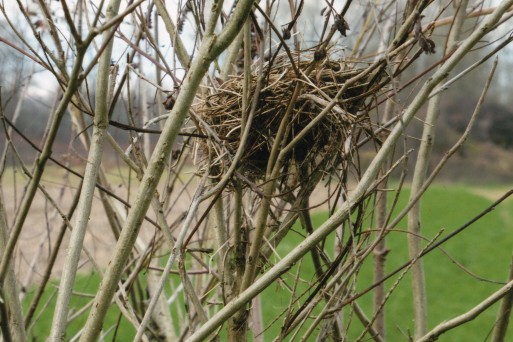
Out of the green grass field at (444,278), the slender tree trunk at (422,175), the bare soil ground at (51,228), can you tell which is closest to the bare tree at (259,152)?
the slender tree trunk at (422,175)

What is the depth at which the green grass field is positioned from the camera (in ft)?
25.8

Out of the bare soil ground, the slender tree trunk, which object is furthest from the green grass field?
the slender tree trunk

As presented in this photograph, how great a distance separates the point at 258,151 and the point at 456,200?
20.6m

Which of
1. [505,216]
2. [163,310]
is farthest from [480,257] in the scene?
[163,310]

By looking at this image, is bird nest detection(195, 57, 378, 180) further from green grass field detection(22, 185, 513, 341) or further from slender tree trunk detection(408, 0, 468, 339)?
green grass field detection(22, 185, 513, 341)

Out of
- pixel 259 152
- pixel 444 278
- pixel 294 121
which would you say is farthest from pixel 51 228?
pixel 444 278

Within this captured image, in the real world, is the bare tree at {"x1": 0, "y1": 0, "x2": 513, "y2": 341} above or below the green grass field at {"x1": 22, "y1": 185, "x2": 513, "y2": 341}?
above

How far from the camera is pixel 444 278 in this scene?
12461mm

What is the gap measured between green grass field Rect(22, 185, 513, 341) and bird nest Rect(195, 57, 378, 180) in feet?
12.5

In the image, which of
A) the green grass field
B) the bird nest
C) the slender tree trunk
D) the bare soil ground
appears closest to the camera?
the bird nest

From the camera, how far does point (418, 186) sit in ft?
5.69

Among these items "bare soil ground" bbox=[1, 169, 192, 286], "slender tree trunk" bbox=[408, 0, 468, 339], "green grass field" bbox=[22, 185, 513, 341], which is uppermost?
"slender tree trunk" bbox=[408, 0, 468, 339]

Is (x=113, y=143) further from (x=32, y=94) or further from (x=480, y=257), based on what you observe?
(x=480, y=257)

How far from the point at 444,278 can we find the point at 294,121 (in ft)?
38.6
